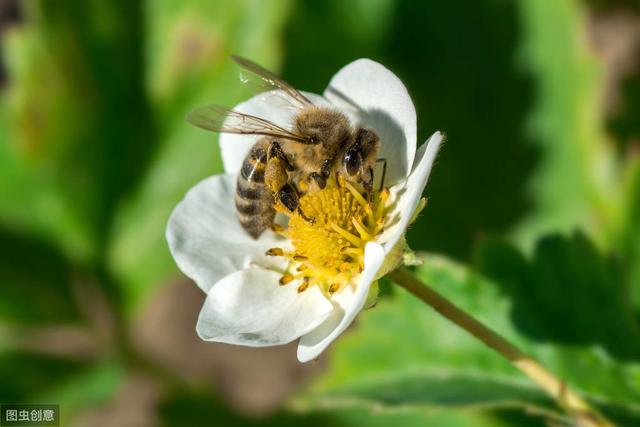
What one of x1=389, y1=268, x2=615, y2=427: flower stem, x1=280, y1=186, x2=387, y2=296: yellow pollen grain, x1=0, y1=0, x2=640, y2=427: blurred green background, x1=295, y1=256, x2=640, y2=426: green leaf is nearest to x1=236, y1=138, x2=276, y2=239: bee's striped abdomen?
x1=280, y1=186, x2=387, y2=296: yellow pollen grain

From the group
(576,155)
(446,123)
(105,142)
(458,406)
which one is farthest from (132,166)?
(458,406)

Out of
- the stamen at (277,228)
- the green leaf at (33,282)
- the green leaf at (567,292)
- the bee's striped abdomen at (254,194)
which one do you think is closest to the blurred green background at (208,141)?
the green leaf at (33,282)

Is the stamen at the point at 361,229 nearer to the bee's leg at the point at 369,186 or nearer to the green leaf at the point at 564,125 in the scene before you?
the bee's leg at the point at 369,186

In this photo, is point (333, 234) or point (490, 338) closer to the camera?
point (490, 338)

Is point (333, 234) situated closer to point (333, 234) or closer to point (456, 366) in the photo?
point (333, 234)

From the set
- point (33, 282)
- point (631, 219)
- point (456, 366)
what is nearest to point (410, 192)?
point (456, 366)

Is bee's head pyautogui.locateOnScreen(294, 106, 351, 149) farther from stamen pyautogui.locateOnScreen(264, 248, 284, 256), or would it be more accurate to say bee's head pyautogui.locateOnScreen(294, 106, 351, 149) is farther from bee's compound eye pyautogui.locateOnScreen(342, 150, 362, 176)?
stamen pyautogui.locateOnScreen(264, 248, 284, 256)
